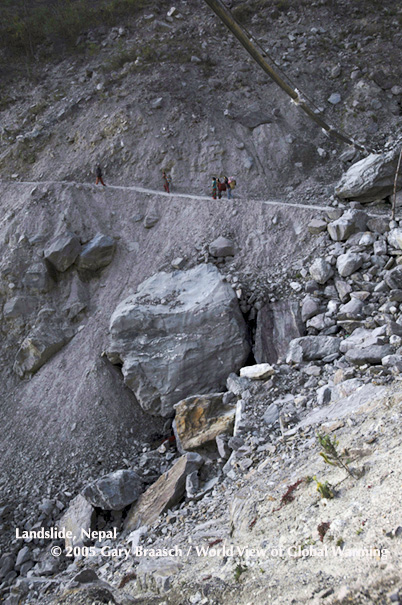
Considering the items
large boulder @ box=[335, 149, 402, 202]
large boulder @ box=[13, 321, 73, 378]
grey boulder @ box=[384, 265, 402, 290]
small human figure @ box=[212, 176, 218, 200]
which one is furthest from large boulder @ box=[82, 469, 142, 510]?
large boulder @ box=[335, 149, 402, 202]

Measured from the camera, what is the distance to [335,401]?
357 inches

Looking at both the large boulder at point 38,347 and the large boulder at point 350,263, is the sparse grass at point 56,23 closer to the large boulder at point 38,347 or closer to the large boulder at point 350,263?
the large boulder at point 38,347

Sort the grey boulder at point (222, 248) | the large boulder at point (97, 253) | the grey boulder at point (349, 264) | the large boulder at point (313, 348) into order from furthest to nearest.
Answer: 1. the large boulder at point (97, 253)
2. the grey boulder at point (222, 248)
3. the grey boulder at point (349, 264)
4. the large boulder at point (313, 348)

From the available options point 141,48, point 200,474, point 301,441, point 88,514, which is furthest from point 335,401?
point 141,48

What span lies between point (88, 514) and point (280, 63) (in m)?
22.9

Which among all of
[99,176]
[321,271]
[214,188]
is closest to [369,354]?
[321,271]

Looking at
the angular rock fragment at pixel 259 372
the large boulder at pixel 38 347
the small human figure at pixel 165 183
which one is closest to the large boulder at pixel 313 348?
the angular rock fragment at pixel 259 372

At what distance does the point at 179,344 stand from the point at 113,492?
4.79m

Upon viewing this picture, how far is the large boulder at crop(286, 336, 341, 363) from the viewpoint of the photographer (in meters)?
11.4

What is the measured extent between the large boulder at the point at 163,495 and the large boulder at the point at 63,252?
30.9 feet

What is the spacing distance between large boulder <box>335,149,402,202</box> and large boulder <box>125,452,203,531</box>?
10.9 metres

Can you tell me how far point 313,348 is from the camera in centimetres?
1162

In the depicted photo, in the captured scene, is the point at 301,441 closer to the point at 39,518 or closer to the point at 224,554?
the point at 224,554

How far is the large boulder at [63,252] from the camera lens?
16.3 metres
